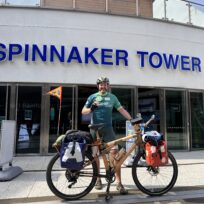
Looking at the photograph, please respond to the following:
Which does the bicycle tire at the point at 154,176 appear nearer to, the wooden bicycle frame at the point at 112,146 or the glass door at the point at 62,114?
the wooden bicycle frame at the point at 112,146

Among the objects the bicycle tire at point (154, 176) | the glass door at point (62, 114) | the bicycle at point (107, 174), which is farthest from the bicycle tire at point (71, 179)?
the glass door at point (62, 114)

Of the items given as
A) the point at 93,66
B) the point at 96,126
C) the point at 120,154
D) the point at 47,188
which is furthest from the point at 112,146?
the point at 93,66

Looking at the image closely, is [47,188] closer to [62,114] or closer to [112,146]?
[112,146]

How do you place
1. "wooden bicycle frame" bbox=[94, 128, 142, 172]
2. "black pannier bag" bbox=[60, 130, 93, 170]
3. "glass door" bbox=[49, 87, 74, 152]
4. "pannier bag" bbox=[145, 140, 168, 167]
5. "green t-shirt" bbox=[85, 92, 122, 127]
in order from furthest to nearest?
"glass door" bbox=[49, 87, 74, 152], "green t-shirt" bbox=[85, 92, 122, 127], "wooden bicycle frame" bbox=[94, 128, 142, 172], "pannier bag" bbox=[145, 140, 168, 167], "black pannier bag" bbox=[60, 130, 93, 170]

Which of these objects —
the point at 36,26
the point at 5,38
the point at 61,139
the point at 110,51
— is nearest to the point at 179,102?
the point at 110,51

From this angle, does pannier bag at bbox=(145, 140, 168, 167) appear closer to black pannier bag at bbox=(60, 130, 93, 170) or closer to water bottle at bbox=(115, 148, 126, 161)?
water bottle at bbox=(115, 148, 126, 161)

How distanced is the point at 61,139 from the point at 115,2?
779 centimetres

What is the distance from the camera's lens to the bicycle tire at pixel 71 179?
4.04m

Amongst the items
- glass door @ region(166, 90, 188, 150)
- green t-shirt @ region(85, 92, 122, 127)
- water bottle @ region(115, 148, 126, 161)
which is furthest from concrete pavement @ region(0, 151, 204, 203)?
glass door @ region(166, 90, 188, 150)

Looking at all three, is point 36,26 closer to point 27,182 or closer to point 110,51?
point 110,51

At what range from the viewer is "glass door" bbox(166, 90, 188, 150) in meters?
10.8

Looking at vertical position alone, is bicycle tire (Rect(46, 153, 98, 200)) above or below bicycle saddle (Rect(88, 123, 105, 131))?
below

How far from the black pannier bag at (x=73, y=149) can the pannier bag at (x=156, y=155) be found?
91 centimetres

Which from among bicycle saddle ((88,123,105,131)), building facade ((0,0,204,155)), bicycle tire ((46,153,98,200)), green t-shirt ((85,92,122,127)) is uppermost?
building facade ((0,0,204,155))
